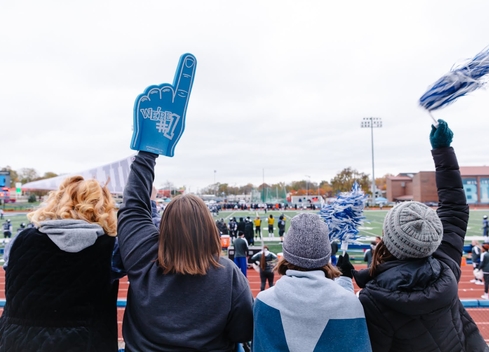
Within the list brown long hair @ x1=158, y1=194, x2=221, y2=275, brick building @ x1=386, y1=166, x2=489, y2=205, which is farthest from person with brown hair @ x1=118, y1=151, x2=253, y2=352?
brick building @ x1=386, y1=166, x2=489, y2=205

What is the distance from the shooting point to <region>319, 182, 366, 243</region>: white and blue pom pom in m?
2.19

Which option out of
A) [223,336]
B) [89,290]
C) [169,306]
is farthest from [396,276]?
[89,290]

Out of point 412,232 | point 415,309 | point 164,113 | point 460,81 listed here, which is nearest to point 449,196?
point 412,232

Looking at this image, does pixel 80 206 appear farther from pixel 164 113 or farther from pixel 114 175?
pixel 114 175

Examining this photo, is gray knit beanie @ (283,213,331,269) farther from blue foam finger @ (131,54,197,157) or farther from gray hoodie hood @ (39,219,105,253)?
gray hoodie hood @ (39,219,105,253)

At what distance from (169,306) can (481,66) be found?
1914 millimetres

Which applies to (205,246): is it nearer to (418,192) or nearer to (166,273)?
(166,273)

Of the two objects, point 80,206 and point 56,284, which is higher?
point 80,206

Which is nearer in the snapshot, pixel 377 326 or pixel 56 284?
pixel 377 326

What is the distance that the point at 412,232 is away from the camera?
56.9 inches

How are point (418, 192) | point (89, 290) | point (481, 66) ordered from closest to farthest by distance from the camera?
point (89, 290) < point (481, 66) < point (418, 192)

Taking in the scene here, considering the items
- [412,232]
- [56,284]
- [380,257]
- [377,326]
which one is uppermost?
[412,232]

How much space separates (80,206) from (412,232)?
1.47 metres

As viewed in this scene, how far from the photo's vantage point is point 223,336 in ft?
4.89
